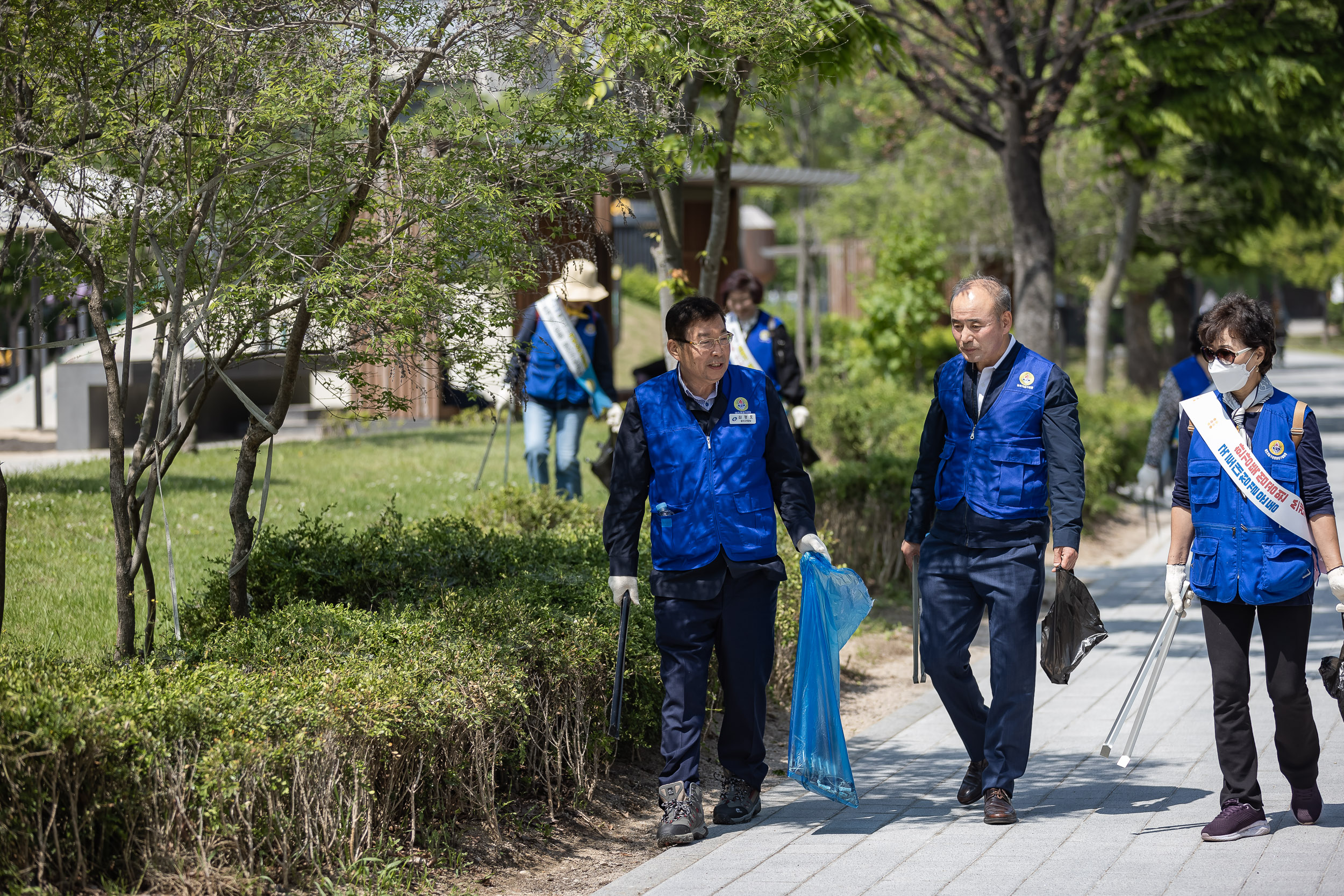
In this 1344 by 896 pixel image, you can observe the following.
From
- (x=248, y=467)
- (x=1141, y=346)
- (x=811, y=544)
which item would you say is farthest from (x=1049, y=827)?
(x=1141, y=346)

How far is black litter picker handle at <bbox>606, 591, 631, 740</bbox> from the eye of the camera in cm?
477

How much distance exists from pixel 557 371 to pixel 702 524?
453 centimetres

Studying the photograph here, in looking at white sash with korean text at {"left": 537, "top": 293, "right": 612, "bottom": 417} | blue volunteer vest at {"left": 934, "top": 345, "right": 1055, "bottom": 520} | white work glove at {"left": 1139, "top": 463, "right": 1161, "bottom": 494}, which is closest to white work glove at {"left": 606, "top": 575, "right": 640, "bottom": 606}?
blue volunteer vest at {"left": 934, "top": 345, "right": 1055, "bottom": 520}

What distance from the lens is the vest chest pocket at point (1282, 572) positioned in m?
4.43

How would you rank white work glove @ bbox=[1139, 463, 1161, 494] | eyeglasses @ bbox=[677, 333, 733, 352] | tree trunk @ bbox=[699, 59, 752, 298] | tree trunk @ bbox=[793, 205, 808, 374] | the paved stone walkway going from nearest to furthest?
the paved stone walkway → eyeglasses @ bbox=[677, 333, 733, 352] → tree trunk @ bbox=[699, 59, 752, 298] → white work glove @ bbox=[1139, 463, 1161, 494] → tree trunk @ bbox=[793, 205, 808, 374]

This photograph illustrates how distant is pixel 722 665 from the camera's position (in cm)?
483

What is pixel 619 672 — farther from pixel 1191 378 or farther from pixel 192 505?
pixel 192 505

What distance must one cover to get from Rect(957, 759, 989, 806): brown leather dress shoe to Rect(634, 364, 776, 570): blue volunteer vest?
1131mm

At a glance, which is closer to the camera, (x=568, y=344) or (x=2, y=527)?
(x=2, y=527)

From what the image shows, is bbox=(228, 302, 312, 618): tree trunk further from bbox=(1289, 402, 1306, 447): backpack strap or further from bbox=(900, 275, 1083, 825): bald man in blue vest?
bbox=(1289, 402, 1306, 447): backpack strap

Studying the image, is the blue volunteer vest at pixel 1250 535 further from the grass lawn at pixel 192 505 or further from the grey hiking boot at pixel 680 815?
the grass lawn at pixel 192 505

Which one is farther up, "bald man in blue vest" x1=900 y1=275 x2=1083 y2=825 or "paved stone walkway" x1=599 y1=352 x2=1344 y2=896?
"bald man in blue vest" x1=900 y1=275 x2=1083 y2=825

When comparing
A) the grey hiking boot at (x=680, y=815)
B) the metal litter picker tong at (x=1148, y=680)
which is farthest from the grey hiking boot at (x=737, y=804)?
the metal litter picker tong at (x=1148, y=680)

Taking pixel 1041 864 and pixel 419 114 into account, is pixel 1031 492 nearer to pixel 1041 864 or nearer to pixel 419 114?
pixel 1041 864
